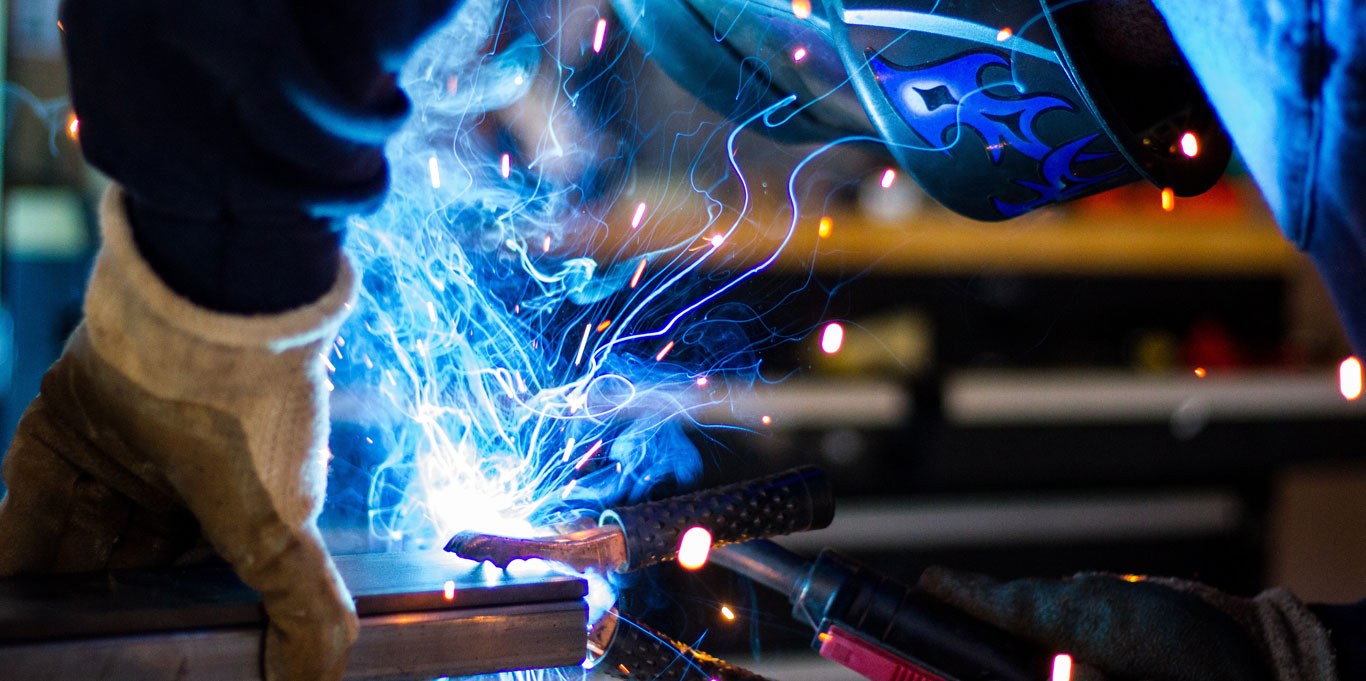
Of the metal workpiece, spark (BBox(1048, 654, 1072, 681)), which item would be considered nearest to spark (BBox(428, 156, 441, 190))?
the metal workpiece

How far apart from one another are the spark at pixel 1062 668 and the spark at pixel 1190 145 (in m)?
0.48

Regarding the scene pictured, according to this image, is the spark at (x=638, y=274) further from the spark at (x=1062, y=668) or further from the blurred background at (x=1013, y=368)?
the blurred background at (x=1013, y=368)

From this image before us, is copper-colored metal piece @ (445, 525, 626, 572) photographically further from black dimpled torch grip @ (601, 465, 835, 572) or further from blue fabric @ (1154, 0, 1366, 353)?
blue fabric @ (1154, 0, 1366, 353)

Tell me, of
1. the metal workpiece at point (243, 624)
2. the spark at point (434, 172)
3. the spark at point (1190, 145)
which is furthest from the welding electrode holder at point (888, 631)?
the spark at point (434, 172)

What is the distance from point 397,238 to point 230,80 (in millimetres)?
598

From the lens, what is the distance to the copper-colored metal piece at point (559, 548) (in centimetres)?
80

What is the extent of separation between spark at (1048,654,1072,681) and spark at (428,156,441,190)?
882 millimetres

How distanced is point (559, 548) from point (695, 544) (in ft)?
0.39

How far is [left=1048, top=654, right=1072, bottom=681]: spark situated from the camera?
2.98 feet

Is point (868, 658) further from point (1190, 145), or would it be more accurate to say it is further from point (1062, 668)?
point (1190, 145)

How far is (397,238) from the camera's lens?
116 centimetres

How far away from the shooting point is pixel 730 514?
85 cm

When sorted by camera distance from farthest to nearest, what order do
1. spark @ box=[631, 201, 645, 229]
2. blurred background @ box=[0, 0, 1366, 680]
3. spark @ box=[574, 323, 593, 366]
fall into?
1. blurred background @ box=[0, 0, 1366, 680]
2. spark @ box=[631, 201, 645, 229]
3. spark @ box=[574, 323, 593, 366]

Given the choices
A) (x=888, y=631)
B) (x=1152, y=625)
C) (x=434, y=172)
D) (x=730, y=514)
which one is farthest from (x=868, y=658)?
(x=434, y=172)
